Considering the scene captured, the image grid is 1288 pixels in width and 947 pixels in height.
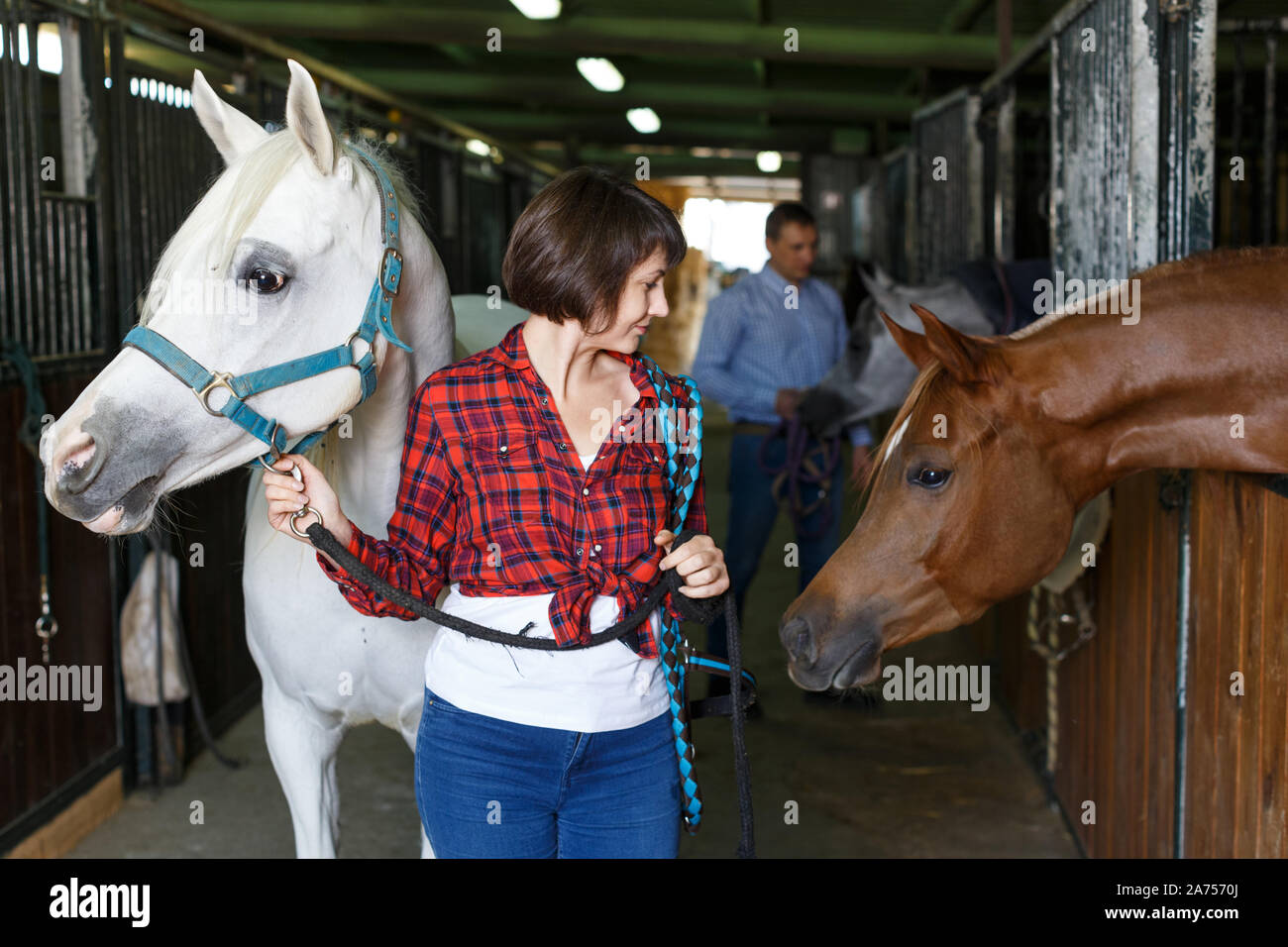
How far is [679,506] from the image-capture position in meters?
1.54

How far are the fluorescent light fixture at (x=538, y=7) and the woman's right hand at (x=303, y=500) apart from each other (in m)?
4.97

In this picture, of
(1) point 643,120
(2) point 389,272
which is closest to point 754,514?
(2) point 389,272

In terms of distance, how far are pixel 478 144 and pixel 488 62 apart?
4.64 ft

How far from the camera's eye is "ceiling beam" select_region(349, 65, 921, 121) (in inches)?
340

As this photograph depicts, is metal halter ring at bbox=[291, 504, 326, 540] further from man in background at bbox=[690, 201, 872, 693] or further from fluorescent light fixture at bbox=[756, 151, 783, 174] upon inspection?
fluorescent light fixture at bbox=[756, 151, 783, 174]

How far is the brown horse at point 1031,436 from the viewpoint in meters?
1.45

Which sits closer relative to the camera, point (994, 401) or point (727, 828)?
point (994, 401)

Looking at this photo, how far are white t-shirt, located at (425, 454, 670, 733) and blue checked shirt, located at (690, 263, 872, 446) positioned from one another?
7.90ft

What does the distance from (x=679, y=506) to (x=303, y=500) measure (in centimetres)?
47

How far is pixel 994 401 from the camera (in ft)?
5.10

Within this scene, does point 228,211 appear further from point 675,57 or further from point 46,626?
point 675,57

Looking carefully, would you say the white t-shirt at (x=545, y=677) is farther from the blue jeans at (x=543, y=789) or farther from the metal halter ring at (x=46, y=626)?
the metal halter ring at (x=46, y=626)
